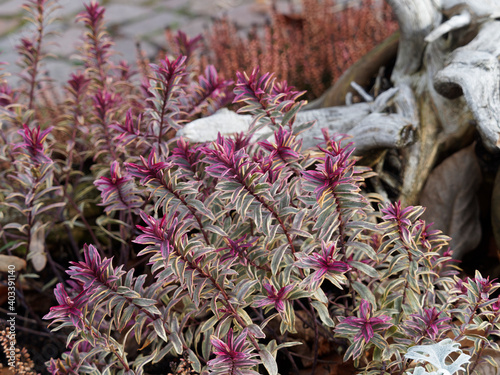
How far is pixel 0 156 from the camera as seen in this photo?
2.22 m

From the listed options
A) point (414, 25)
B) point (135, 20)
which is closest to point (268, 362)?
point (414, 25)

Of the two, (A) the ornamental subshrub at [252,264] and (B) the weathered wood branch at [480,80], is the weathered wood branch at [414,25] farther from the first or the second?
(A) the ornamental subshrub at [252,264]

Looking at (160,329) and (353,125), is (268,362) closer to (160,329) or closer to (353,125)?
(160,329)

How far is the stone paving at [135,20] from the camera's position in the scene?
5.68m

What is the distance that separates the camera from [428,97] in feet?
8.39

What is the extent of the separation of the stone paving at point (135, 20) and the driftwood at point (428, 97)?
3.32 m

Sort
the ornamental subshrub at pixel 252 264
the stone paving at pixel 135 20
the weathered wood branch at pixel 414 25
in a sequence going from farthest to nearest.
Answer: the stone paving at pixel 135 20 < the weathered wood branch at pixel 414 25 < the ornamental subshrub at pixel 252 264

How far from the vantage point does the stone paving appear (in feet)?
18.6

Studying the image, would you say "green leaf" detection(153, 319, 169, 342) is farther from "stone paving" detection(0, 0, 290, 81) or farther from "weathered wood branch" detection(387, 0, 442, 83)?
"stone paving" detection(0, 0, 290, 81)

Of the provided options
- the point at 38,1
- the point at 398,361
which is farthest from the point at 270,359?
the point at 38,1

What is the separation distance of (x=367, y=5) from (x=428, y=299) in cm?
297

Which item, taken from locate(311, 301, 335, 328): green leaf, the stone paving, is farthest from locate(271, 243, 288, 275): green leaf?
the stone paving

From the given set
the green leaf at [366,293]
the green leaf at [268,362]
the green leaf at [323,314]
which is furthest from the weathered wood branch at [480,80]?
the green leaf at [268,362]

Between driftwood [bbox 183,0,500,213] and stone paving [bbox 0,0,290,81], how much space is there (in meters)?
3.32
